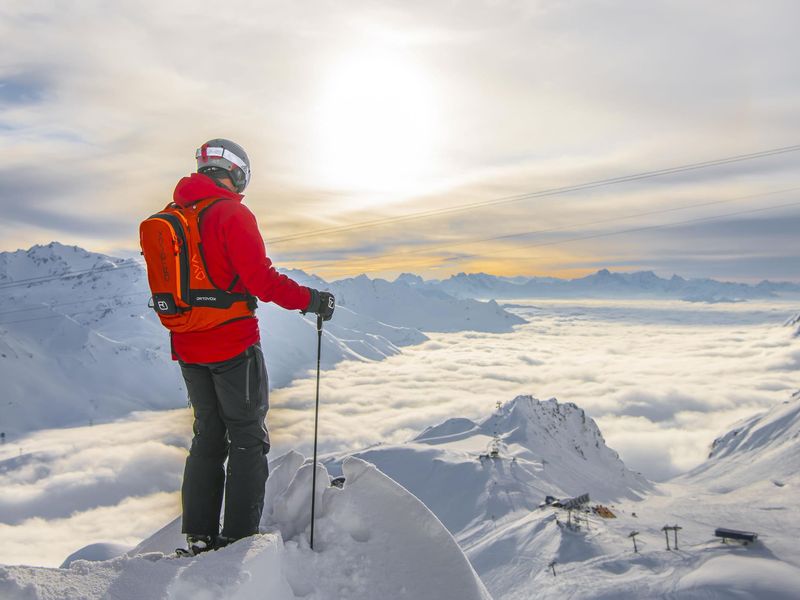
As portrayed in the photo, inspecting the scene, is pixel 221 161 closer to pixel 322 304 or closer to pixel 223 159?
pixel 223 159

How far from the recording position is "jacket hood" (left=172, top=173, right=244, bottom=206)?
5168mm

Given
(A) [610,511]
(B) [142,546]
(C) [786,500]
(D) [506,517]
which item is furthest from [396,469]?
(B) [142,546]

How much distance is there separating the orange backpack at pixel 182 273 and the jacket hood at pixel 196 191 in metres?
0.06

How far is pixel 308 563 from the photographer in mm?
4926

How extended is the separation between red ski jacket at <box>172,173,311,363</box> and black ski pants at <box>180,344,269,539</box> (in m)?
0.16

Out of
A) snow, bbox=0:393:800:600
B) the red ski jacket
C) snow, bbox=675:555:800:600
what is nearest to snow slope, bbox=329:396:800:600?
snow, bbox=675:555:800:600

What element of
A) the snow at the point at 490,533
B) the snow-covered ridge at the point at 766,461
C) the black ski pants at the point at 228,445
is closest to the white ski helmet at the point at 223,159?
the black ski pants at the point at 228,445

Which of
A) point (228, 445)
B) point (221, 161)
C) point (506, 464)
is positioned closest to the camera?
point (221, 161)

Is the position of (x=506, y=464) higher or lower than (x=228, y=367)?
lower

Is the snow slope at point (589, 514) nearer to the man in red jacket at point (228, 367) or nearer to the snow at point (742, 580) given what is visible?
the snow at point (742, 580)

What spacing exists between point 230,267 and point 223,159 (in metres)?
1.21

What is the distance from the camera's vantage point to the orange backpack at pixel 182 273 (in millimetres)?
4919

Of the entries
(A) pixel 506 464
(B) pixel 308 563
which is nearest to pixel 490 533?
(A) pixel 506 464

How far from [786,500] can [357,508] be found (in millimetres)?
140581
